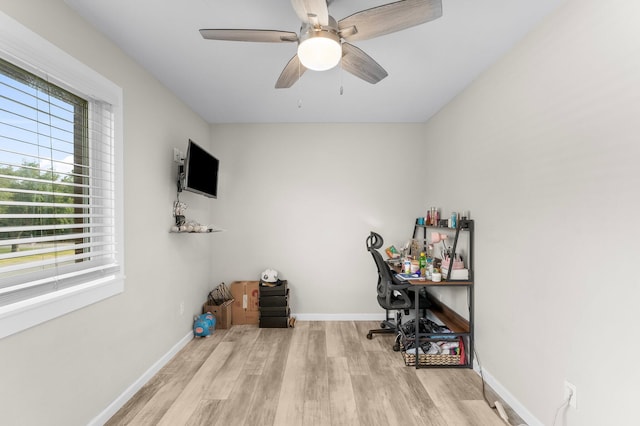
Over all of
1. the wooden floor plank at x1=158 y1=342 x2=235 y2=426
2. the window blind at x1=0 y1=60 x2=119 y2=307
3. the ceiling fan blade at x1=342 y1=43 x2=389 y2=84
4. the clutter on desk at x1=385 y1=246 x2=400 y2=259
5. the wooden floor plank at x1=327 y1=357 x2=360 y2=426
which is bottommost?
the wooden floor plank at x1=327 y1=357 x2=360 y2=426

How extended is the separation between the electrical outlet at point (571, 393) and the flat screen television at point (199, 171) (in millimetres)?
3055

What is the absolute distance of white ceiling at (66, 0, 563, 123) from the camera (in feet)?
5.86

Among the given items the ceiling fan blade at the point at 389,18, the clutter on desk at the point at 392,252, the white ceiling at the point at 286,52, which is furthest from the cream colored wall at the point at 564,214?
the clutter on desk at the point at 392,252

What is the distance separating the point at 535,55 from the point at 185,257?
3.40m

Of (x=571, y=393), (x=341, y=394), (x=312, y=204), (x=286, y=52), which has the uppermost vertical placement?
(x=286, y=52)

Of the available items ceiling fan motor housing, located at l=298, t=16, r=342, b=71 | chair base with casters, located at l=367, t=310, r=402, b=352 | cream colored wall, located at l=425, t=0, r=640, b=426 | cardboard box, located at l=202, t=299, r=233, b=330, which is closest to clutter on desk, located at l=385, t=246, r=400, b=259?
chair base with casters, located at l=367, t=310, r=402, b=352

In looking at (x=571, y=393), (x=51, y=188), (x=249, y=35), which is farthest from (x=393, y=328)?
(x=51, y=188)

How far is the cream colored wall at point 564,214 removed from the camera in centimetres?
141

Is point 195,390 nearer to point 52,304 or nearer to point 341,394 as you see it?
point 341,394

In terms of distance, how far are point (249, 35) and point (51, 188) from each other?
1.36 meters

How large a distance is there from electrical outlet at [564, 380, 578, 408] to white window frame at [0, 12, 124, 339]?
9.14 ft

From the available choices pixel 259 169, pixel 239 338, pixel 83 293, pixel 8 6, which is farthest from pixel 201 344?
pixel 8 6

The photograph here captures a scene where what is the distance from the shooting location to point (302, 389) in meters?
2.43

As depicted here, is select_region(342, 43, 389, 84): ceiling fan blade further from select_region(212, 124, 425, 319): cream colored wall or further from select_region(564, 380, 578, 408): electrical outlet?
select_region(564, 380, 578, 408): electrical outlet
